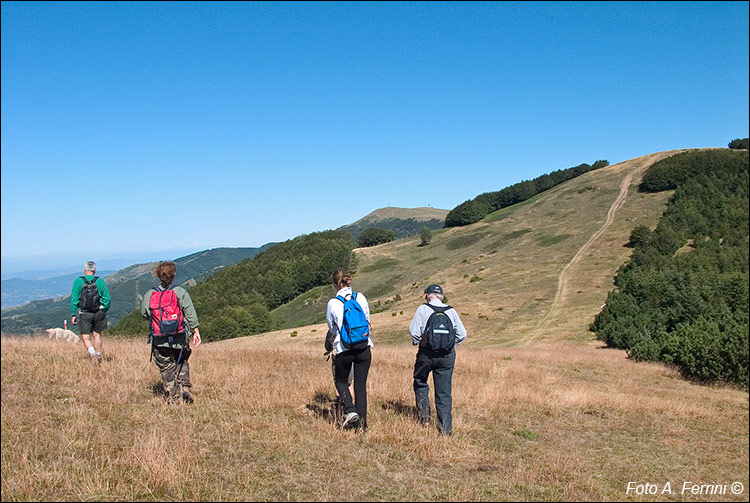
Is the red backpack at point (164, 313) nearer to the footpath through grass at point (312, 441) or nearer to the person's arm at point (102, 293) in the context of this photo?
the footpath through grass at point (312, 441)

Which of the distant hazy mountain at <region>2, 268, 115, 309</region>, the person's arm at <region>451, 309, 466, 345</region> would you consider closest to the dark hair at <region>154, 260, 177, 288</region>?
the distant hazy mountain at <region>2, 268, 115, 309</region>

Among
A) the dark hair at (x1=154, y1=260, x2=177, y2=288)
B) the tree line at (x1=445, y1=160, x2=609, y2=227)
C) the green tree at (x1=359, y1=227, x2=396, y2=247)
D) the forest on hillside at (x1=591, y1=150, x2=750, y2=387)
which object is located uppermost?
the tree line at (x1=445, y1=160, x2=609, y2=227)

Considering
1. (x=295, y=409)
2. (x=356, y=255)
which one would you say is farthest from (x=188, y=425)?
(x=356, y=255)

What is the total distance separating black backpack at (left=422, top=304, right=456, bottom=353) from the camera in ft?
21.8

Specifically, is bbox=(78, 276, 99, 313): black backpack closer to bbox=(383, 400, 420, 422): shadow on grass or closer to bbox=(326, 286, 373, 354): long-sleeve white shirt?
bbox=(326, 286, 373, 354): long-sleeve white shirt

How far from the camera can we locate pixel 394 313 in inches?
1764

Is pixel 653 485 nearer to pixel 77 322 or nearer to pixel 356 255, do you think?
pixel 77 322

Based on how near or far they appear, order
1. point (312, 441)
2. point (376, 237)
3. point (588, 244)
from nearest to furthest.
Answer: point (312, 441)
point (588, 244)
point (376, 237)

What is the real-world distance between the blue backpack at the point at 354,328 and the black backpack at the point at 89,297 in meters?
5.79

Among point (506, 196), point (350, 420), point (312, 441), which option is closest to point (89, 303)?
point (312, 441)

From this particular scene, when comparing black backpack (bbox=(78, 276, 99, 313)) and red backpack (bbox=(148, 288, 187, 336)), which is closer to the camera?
red backpack (bbox=(148, 288, 187, 336))

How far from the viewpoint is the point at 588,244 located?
57.8 m

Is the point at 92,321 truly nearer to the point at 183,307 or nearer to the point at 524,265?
the point at 183,307

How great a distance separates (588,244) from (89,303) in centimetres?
5849
